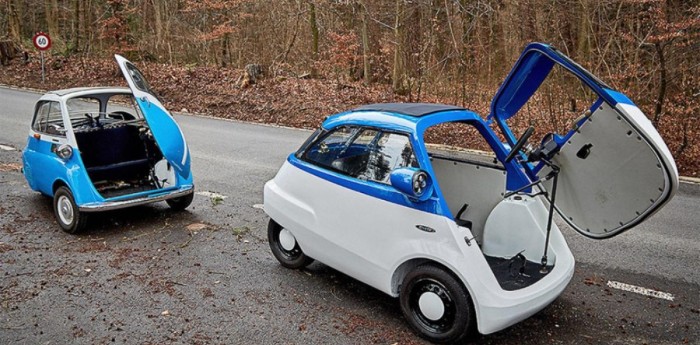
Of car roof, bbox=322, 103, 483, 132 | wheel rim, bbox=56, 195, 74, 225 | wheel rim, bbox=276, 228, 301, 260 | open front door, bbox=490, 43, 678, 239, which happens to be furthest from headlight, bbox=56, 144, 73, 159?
open front door, bbox=490, 43, 678, 239

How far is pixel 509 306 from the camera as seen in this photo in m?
3.87

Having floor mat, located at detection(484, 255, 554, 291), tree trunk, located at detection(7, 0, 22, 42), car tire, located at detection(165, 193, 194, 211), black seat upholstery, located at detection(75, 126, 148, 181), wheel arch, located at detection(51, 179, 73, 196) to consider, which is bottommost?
car tire, located at detection(165, 193, 194, 211)

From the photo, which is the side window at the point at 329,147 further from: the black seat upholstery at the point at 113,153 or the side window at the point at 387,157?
the black seat upholstery at the point at 113,153

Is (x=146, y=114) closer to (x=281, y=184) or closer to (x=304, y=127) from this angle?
(x=281, y=184)

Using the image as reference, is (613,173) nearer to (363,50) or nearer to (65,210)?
(65,210)

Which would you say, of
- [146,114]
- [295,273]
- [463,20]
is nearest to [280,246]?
[295,273]

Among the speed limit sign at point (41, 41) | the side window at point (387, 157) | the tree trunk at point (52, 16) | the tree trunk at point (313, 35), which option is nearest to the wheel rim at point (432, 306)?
the side window at point (387, 157)

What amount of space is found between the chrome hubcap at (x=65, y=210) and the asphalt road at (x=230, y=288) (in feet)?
0.67

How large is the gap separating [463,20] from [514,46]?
87.8 inches

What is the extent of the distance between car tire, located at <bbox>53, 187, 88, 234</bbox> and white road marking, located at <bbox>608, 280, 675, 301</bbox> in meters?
5.96

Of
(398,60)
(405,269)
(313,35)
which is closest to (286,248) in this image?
(405,269)

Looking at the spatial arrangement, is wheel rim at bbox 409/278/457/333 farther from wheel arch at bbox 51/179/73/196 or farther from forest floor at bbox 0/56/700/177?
forest floor at bbox 0/56/700/177

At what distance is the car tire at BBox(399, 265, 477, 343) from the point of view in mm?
3965

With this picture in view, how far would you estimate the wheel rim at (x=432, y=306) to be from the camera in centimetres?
406
